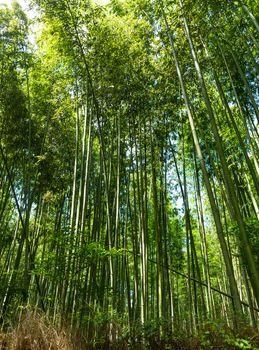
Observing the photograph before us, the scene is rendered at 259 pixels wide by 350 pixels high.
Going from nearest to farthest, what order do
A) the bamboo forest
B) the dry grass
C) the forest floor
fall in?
the forest floor, the dry grass, the bamboo forest

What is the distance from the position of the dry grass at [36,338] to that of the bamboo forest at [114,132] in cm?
1

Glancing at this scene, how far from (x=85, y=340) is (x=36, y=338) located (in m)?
0.55

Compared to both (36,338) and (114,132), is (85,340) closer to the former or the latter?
(36,338)

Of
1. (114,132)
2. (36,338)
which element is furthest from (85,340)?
(114,132)

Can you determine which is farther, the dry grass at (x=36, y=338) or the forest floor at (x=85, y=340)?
the dry grass at (x=36, y=338)

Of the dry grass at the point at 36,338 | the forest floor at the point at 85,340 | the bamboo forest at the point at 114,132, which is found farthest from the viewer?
the bamboo forest at the point at 114,132

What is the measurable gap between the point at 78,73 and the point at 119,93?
0.82m

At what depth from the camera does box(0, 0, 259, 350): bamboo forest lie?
342 centimetres

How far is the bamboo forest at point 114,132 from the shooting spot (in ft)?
11.2

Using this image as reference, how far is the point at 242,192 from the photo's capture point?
6.45 metres

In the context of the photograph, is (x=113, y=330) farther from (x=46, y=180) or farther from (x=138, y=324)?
(x=46, y=180)

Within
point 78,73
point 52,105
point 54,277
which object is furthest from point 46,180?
point 54,277

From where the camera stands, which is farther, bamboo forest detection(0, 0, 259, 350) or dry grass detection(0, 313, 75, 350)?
bamboo forest detection(0, 0, 259, 350)

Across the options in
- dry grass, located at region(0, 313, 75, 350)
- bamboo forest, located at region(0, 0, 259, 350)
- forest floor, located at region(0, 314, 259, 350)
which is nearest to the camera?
forest floor, located at region(0, 314, 259, 350)
